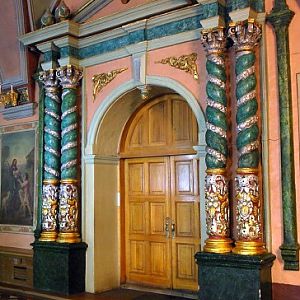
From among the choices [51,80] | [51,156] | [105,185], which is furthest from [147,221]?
[51,80]

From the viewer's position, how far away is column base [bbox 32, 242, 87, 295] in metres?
6.00

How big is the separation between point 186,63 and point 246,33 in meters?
0.84

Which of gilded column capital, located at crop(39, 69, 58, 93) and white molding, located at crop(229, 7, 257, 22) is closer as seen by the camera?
white molding, located at crop(229, 7, 257, 22)

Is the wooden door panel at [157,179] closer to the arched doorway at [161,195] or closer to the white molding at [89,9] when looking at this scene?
the arched doorway at [161,195]

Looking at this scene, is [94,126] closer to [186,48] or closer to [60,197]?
[60,197]

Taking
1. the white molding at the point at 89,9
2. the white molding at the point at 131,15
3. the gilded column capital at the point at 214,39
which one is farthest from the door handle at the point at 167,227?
the white molding at the point at 89,9

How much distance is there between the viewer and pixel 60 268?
Answer: 19.9 ft

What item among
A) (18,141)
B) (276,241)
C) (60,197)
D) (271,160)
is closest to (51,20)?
(18,141)

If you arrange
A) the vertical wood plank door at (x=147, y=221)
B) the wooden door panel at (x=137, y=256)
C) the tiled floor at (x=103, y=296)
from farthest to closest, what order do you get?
the wooden door panel at (x=137, y=256) < the vertical wood plank door at (x=147, y=221) < the tiled floor at (x=103, y=296)

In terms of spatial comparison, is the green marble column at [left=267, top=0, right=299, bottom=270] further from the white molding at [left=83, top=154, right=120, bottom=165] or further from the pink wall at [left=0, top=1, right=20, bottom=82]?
the pink wall at [left=0, top=1, right=20, bottom=82]

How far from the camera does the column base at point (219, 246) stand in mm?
4859

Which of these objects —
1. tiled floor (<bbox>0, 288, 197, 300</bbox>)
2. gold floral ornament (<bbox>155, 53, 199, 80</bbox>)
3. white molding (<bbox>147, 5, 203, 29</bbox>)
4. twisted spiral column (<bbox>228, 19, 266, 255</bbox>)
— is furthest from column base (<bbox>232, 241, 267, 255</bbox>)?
white molding (<bbox>147, 5, 203, 29</bbox>)

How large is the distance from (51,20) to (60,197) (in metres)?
2.36

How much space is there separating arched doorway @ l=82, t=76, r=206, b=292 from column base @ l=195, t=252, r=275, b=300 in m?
1.75
